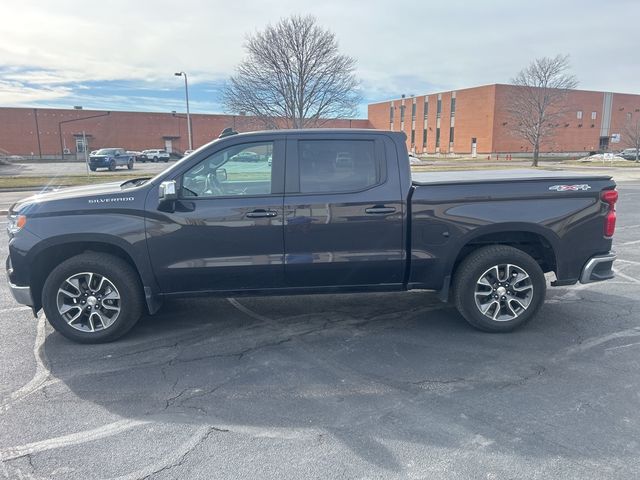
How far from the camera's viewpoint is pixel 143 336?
15.2 ft

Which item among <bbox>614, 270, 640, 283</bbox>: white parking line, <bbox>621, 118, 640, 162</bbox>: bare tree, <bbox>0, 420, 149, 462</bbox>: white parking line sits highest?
<bbox>621, 118, 640, 162</bbox>: bare tree

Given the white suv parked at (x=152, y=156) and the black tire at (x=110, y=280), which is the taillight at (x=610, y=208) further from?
the white suv parked at (x=152, y=156)

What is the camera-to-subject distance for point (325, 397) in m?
3.46

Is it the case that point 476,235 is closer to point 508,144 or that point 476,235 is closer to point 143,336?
point 143,336

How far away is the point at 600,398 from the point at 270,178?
313 cm

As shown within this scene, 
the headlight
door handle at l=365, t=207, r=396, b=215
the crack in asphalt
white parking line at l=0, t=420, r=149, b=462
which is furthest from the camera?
door handle at l=365, t=207, r=396, b=215

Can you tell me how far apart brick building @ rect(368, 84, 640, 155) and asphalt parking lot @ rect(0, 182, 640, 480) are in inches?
2461

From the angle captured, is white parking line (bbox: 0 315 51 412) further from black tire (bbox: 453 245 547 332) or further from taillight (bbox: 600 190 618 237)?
taillight (bbox: 600 190 618 237)

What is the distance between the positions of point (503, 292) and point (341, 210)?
5.79ft

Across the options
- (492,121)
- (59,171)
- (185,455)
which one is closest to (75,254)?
(185,455)

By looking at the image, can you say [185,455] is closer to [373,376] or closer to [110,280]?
[373,376]

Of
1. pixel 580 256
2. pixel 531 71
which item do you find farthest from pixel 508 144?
pixel 580 256

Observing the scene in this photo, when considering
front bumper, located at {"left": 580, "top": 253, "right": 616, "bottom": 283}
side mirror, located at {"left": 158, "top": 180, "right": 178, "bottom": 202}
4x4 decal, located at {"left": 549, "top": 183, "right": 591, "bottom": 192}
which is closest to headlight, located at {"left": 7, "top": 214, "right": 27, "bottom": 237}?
side mirror, located at {"left": 158, "top": 180, "right": 178, "bottom": 202}

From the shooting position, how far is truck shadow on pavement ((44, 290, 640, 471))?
304 centimetres
